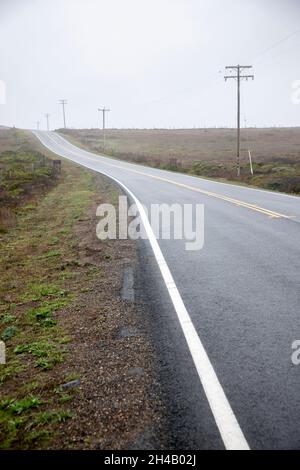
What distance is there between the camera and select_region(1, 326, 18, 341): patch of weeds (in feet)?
17.3

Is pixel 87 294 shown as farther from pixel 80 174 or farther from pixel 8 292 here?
pixel 80 174

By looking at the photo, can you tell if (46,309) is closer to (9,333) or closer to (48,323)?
(48,323)

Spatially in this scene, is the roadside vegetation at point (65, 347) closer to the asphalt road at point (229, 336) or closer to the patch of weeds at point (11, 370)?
the patch of weeds at point (11, 370)

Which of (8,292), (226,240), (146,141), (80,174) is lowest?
(8,292)

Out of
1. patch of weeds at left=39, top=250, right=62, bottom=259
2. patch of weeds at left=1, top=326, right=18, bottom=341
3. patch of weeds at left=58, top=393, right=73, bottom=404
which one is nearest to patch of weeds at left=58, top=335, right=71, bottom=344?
patch of weeds at left=1, top=326, right=18, bottom=341

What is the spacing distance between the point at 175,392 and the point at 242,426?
691 millimetres

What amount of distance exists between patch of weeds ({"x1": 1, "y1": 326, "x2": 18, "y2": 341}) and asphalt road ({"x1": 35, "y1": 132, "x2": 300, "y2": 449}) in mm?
1861

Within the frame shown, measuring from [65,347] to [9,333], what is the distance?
44.9 inches

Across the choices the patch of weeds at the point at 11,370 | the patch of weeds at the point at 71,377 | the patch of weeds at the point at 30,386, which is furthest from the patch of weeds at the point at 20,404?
the patch of weeds at the point at 11,370

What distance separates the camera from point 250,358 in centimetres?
405

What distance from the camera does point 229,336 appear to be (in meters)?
4.56

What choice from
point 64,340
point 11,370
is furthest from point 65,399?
point 64,340

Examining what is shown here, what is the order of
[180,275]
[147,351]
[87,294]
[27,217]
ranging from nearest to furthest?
1. [147,351]
2. [87,294]
3. [180,275]
4. [27,217]

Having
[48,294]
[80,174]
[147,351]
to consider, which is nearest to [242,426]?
[147,351]
